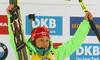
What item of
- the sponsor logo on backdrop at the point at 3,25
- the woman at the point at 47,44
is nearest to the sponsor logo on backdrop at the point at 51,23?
the sponsor logo on backdrop at the point at 3,25

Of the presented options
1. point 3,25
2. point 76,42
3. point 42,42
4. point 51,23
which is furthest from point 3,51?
point 76,42

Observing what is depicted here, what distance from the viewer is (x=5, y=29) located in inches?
89.4

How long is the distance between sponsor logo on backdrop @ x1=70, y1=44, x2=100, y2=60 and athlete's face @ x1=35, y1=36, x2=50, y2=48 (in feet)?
2.24

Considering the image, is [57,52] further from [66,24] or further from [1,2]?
[1,2]

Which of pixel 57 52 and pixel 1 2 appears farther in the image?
pixel 1 2

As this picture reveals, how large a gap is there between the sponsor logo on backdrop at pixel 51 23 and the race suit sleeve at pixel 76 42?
1.47ft

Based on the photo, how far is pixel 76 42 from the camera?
1800 mm

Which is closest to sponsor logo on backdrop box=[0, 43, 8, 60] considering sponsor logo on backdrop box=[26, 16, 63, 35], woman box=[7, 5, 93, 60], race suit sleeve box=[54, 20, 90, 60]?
sponsor logo on backdrop box=[26, 16, 63, 35]

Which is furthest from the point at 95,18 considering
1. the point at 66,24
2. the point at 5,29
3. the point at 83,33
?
the point at 5,29

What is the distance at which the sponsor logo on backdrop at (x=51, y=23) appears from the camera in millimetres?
2256

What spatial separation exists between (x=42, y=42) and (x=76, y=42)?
0.99 feet

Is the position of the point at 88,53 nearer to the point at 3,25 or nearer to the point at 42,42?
the point at 42,42

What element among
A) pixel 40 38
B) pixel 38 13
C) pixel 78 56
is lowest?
pixel 78 56

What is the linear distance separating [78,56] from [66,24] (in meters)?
0.38
